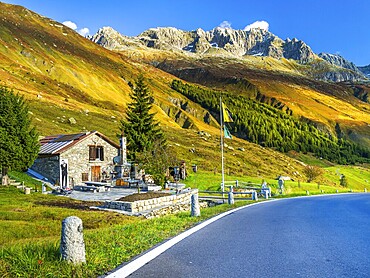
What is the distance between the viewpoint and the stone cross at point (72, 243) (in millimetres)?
5875

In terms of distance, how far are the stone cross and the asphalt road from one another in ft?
3.20

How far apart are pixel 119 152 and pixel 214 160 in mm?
30775

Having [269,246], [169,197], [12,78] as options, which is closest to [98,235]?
[269,246]

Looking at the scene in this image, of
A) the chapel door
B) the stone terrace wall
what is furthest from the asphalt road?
the chapel door

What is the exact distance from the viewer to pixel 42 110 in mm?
69062

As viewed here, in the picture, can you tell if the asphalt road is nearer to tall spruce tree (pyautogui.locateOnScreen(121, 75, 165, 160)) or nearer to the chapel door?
the chapel door

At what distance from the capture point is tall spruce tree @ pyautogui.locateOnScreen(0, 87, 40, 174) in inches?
1292

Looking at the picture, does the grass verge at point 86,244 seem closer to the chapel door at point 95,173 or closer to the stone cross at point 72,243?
the stone cross at point 72,243

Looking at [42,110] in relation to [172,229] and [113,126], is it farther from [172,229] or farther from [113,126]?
[172,229]

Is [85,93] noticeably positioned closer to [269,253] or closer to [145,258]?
[145,258]

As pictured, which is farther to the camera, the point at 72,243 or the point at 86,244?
the point at 86,244

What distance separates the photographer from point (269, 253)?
711 cm

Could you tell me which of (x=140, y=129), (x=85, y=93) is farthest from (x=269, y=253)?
(x=85, y=93)

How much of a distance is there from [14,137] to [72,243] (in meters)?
30.9
